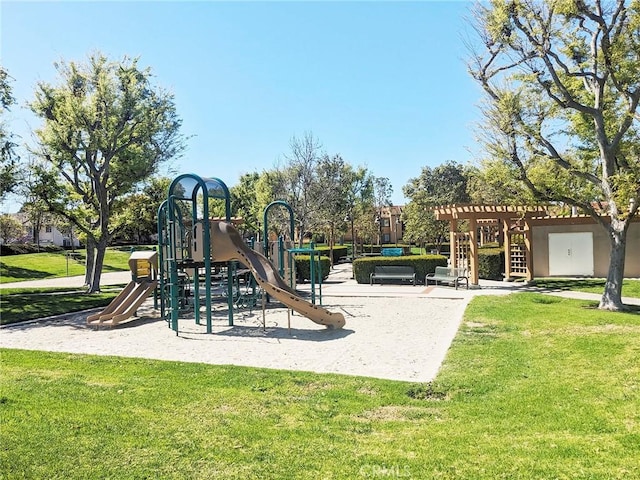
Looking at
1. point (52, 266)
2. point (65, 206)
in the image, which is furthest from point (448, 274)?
point (52, 266)

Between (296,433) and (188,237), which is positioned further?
(188,237)

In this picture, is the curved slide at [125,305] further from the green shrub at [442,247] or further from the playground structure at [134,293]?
the green shrub at [442,247]

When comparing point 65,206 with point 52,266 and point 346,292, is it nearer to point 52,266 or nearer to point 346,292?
point 346,292

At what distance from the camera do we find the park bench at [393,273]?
2062 centimetres

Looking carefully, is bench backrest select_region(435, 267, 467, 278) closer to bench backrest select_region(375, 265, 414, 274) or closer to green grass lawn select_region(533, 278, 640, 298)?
bench backrest select_region(375, 265, 414, 274)

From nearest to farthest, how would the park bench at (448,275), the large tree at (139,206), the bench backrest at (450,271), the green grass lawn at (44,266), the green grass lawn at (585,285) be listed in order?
the green grass lawn at (585,285) < the park bench at (448,275) < the bench backrest at (450,271) < the large tree at (139,206) < the green grass lawn at (44,266)

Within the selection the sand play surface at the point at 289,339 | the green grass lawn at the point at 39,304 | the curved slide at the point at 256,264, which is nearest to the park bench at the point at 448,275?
the sand play surface at the point at 289,339

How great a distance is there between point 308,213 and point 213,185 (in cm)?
1690

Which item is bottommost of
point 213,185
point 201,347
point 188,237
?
point 201,347

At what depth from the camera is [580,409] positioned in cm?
510

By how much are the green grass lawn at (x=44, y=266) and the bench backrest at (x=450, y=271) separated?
23350 millimetres

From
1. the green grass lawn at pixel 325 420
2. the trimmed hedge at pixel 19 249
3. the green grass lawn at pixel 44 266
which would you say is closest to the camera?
the green grass lawn at pixel 325 420

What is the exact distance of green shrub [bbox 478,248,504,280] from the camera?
2192cm

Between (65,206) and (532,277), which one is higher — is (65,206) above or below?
above
